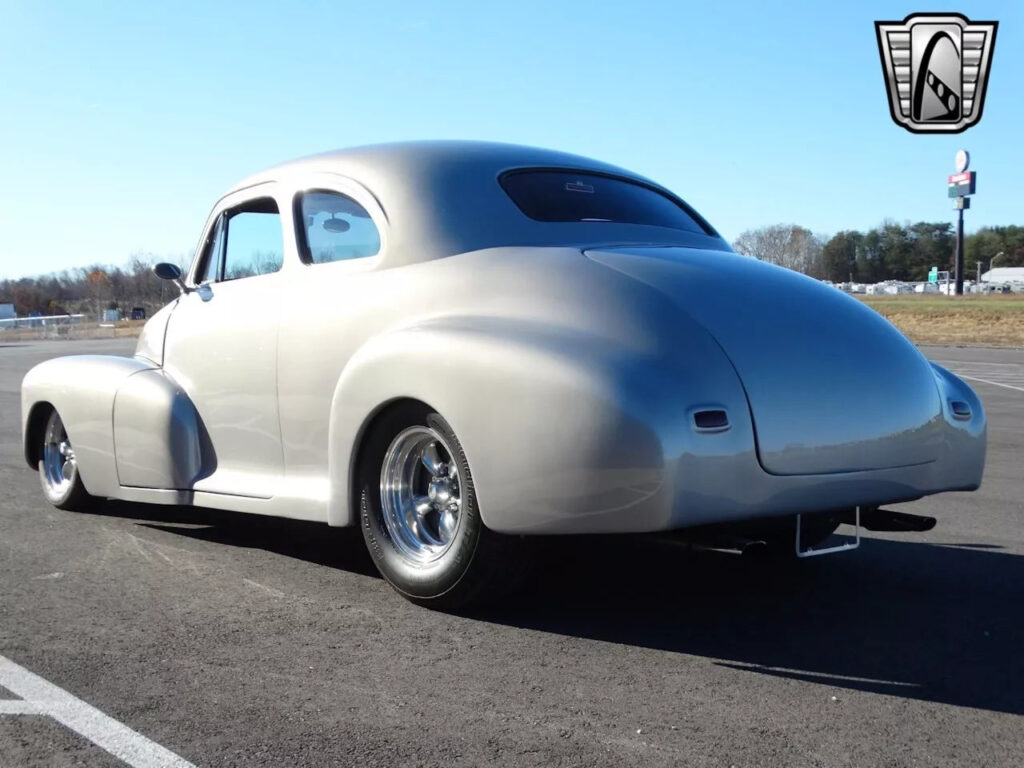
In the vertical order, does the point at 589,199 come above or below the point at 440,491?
above

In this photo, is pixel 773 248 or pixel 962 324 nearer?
pixel 773 248

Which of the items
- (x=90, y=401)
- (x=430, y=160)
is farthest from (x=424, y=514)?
(x=90, y=401)

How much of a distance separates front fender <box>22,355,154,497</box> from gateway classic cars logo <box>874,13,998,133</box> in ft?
46.0

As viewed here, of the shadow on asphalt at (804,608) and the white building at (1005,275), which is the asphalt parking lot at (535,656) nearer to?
the shadow on asphalt at (804,608)

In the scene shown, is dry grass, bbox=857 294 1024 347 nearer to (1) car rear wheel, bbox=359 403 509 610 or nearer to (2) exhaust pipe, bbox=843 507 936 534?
(2) exhaust pipe, bbox=843 507 936 534

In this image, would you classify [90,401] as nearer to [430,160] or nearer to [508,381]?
[430,160]

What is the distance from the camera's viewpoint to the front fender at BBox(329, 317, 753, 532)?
330cm

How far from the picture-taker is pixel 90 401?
5.66m

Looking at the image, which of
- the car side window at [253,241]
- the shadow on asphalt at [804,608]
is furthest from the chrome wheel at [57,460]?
the car side window at [253,241]

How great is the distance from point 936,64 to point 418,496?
1723 centimetres

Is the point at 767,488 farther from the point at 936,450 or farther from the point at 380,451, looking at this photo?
the point at 380,451

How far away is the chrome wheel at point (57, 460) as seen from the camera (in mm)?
6215

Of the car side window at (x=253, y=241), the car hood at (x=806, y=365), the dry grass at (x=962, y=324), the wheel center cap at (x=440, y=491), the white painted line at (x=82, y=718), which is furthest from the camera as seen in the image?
the dry grass at (x=962, y=324)

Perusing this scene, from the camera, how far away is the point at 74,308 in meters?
154
